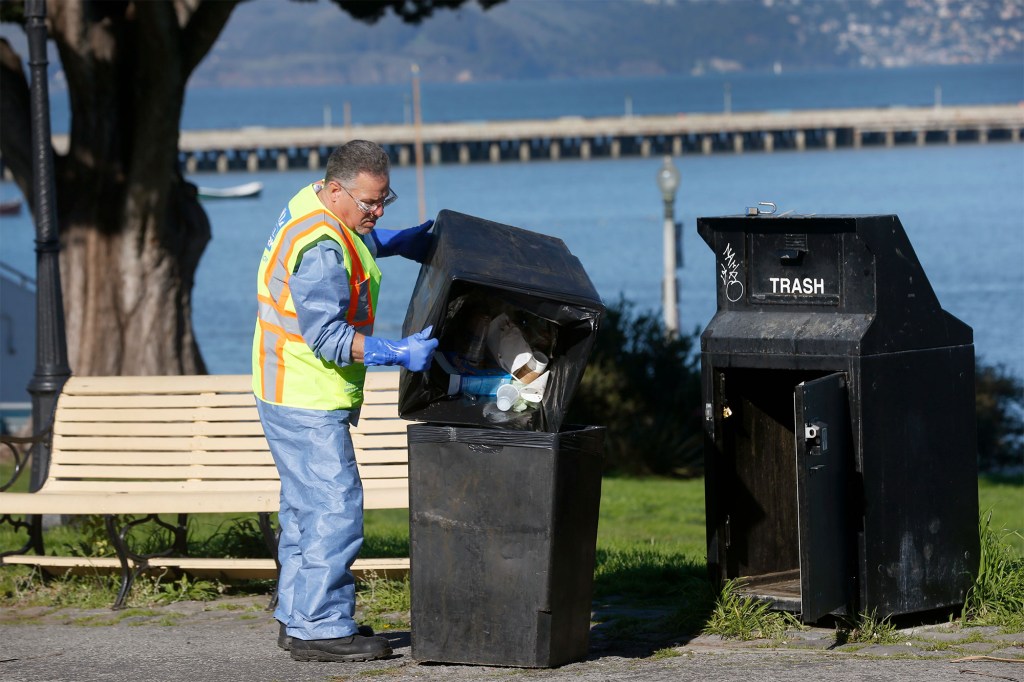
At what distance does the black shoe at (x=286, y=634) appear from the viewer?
5.46 meters

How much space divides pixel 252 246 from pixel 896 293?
55807 millimetres

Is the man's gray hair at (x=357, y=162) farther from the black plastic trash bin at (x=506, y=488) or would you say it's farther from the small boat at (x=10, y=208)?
the small boat at (x=10, y=208)

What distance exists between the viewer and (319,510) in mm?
5246

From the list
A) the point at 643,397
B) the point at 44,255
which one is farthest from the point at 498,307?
the point at 643,397

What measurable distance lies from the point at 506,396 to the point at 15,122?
8.36 m

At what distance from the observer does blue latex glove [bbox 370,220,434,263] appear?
5.56 m

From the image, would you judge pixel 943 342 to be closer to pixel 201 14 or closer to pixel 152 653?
pixel 152 653

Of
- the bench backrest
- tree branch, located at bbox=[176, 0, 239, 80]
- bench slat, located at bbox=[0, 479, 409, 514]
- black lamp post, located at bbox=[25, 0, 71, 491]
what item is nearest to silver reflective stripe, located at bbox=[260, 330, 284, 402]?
bench slat, located at bbox=[0, 479, 409, 514]

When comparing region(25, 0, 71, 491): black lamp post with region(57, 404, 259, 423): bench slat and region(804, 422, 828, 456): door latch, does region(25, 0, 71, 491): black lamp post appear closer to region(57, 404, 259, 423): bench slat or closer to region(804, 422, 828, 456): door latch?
region(57, 404, 259, 423): bench slat

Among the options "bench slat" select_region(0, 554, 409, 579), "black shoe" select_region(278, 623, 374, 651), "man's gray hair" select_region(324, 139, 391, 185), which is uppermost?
"man's gray hair" select_region(324, 139, 391, 185)

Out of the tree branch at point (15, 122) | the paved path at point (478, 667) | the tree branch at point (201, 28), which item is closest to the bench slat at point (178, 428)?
the paved path at point (478, 667)

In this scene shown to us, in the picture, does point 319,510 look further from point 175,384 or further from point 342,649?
point 175,384

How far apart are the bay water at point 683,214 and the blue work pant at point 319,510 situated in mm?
8966

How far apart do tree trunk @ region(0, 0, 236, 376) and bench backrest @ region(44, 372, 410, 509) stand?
19.2ft
